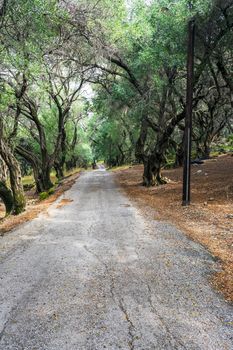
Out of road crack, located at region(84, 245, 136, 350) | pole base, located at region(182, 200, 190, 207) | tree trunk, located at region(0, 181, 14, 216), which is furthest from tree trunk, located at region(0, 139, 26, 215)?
road crack, located at region(84, 245, 136, 350)

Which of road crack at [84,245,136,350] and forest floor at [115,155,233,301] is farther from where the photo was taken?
forest floor at [115,155,233,301]

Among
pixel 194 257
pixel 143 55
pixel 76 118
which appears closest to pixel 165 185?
pixel 143 55

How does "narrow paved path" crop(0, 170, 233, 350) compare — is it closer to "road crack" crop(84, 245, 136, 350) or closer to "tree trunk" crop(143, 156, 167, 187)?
"road crack" crop(84, 245, 136, 350)

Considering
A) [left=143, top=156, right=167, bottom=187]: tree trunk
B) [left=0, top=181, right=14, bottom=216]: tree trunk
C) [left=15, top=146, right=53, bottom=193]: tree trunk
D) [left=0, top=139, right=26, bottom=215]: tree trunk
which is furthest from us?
[left=15, top=146, right=53, bottom=193]: tree trunk

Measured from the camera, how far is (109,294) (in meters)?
4.25

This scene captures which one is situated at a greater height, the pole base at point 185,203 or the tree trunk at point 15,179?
the tree trunk at point 15,179

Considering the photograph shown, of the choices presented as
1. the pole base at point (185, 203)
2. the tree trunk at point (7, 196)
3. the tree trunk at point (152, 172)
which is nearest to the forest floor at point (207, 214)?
the pole base at point (185, 203)

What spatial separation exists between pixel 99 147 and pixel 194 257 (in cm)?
4776

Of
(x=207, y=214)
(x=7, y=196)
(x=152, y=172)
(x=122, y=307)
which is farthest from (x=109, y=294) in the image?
(x=152, y=172)

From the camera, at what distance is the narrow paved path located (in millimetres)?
3227

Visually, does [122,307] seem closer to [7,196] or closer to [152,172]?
[7,196]

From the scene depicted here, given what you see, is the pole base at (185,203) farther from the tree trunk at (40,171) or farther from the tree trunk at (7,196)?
the tree trunk at (40,171)

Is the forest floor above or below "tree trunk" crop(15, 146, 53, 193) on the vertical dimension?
below

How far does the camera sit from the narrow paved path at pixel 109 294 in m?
3.23
